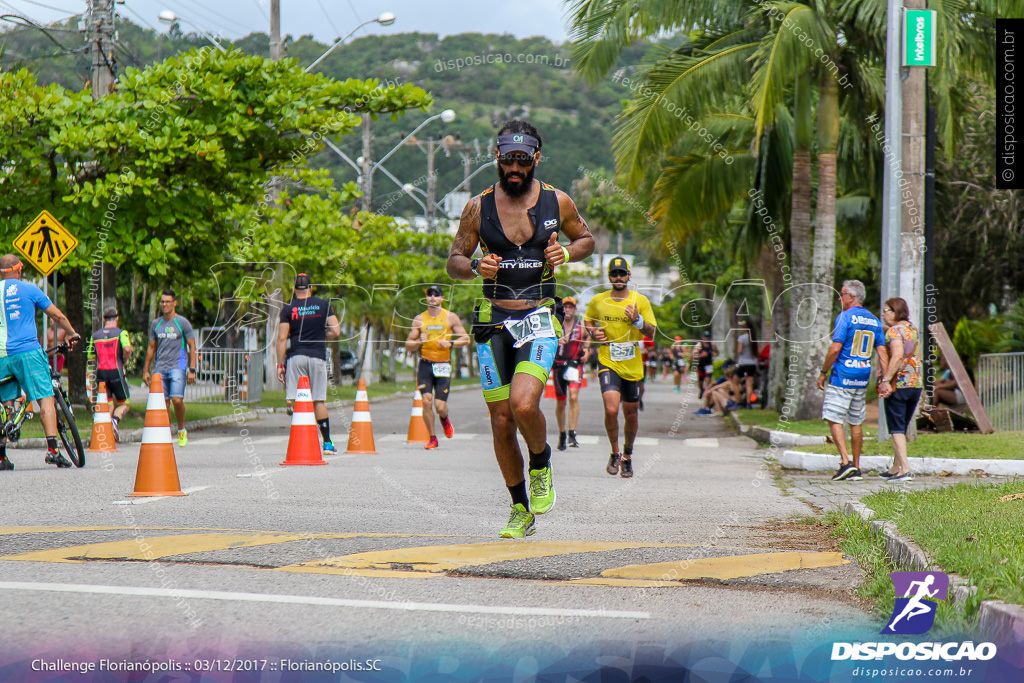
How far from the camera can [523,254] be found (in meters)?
6.60

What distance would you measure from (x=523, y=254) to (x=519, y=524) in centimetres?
151

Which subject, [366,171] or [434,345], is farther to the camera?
[366,171]

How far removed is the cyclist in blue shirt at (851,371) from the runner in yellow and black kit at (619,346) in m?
1.87

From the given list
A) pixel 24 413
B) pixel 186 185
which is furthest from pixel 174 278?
pixel 24 413

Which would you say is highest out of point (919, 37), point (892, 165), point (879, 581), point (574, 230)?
point (919, 37)

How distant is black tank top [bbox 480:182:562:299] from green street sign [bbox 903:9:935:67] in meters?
9.46

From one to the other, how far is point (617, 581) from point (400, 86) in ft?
45.3

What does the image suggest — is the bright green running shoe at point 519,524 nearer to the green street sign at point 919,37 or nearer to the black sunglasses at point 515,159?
the black sunglasses at point 515,159

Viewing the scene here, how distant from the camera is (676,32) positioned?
19.7 metres

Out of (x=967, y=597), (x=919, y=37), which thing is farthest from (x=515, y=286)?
(x=919, y=37)

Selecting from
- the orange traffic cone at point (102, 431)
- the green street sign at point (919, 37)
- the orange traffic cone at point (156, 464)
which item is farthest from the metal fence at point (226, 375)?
the orange traffic cone at point (156, 464)

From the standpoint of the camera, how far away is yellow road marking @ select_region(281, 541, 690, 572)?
18.4 feet

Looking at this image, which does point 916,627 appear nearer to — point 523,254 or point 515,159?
point 523,254

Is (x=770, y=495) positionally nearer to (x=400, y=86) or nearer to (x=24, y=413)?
(x=24, y=413)
